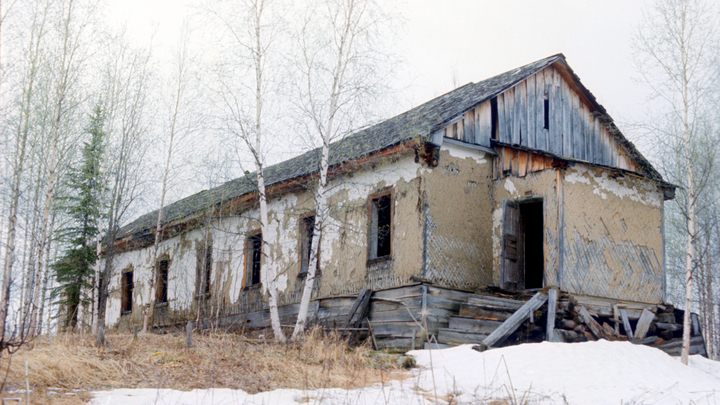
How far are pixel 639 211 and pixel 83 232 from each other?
55.0 feet

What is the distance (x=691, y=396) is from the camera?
8117 millimetres

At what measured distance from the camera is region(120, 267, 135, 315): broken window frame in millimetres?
23078

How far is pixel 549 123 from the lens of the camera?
15.2 m

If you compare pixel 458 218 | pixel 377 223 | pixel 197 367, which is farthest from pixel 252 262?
pixel 197 367

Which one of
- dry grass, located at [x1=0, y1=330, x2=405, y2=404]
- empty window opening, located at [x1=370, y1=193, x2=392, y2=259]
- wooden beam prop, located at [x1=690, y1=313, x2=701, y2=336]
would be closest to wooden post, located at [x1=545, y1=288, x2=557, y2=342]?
dry grass, located at [x1=0, y1=330, x2=405, y2=404]

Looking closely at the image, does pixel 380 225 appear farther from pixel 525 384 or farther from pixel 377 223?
pixel 525 384

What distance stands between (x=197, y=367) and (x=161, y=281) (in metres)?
14.3

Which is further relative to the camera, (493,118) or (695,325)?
(493,118)

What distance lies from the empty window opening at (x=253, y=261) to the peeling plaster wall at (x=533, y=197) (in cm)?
678

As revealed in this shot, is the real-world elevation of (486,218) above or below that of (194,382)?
above

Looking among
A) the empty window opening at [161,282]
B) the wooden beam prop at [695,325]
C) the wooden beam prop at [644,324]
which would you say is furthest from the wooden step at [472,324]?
the empty window opening at [161,282]

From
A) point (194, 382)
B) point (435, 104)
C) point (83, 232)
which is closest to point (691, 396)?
point (194, 382)

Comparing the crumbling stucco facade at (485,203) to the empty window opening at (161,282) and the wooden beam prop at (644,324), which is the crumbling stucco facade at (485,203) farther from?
the empty window opening at (161,282)

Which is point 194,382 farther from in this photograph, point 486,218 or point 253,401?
point 486,218
